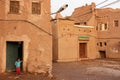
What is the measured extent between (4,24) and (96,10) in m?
21.9

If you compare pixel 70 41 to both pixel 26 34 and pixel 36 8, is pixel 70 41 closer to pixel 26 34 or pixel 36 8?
pixel 36 8

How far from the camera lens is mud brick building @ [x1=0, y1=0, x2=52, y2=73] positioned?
1680 centimetres

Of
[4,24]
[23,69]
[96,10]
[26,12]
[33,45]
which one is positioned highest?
[96,10]

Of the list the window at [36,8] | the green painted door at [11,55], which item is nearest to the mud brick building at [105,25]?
the window at [36,8]

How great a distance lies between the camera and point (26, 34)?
17188mm

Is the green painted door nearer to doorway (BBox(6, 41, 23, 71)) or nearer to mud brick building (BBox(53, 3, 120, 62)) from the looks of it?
doorway (BBox(6, 41, 23, 71))

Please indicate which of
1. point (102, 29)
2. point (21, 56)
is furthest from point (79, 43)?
point (21, 56)

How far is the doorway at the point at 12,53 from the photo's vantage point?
17.3m

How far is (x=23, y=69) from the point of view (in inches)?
675

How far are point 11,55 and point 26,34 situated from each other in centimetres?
222

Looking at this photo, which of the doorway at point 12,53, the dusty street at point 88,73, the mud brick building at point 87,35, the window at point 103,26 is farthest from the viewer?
the window at point 103,26

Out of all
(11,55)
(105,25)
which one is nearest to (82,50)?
(105,25)

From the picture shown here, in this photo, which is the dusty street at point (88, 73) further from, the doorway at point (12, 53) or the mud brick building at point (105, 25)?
the mud brick building at point (105, 25)

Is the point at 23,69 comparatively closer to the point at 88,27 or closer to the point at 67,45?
the point at 67,45
